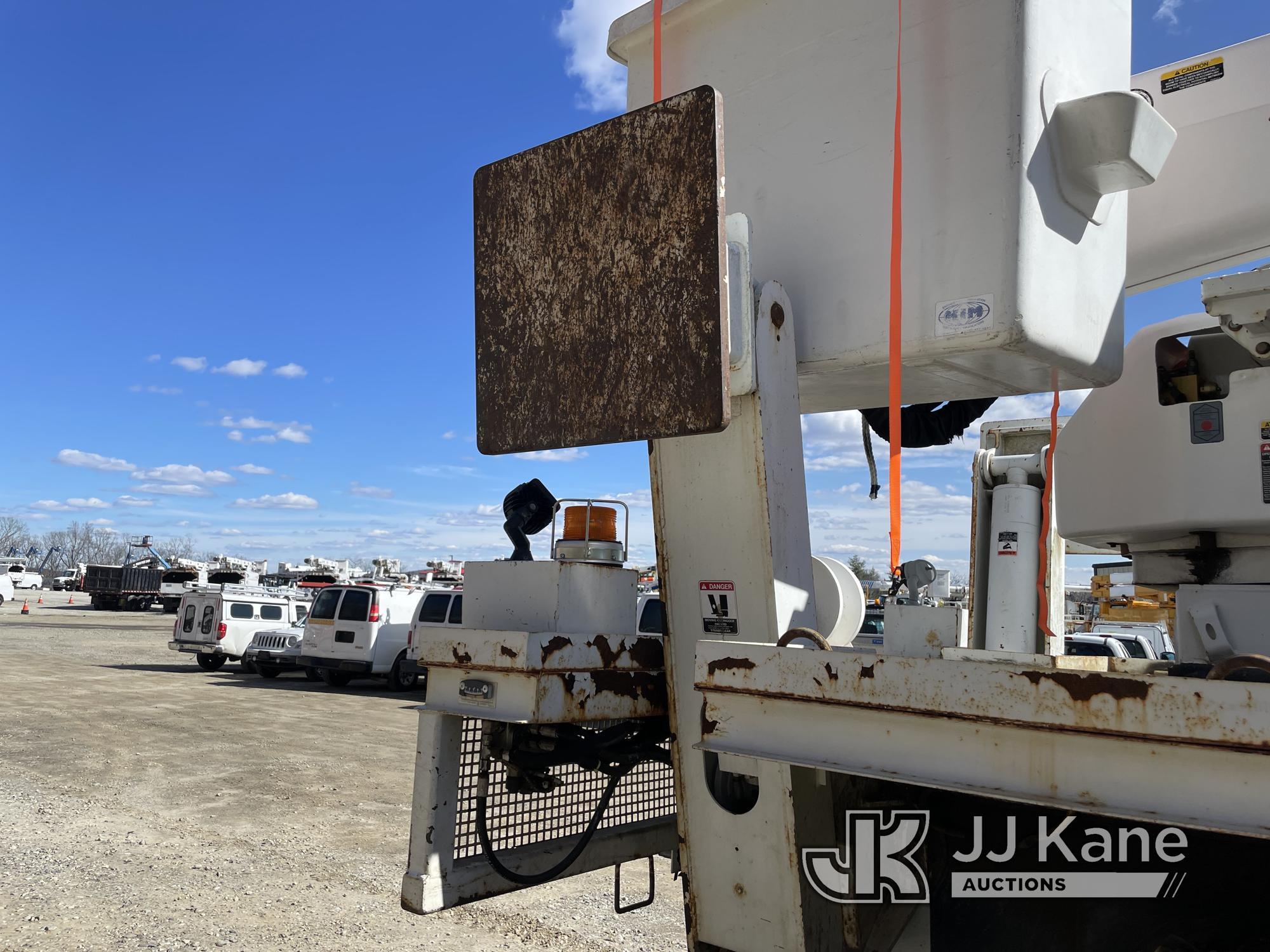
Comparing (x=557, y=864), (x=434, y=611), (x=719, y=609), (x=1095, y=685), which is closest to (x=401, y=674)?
(x=434, y=611)

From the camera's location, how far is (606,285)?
2355 millimetres

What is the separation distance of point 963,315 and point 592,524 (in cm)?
121

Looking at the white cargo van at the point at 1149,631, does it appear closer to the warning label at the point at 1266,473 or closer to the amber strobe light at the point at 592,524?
the warning label at the point at 1266,473

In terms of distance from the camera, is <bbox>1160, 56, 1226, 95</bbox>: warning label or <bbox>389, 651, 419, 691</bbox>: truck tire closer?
<bbox>1160, 56, 1226, 95</bbox>: warning label

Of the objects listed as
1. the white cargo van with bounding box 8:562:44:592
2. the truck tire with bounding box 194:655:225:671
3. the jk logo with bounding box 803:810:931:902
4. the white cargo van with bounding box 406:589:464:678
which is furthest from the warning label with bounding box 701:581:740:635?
the white cargo van with bounding box 8:562:44:592

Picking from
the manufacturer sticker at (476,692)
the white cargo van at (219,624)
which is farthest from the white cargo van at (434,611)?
the manufacturer sticker at (476,692)

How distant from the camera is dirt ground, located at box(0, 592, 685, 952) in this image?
15.6 ft

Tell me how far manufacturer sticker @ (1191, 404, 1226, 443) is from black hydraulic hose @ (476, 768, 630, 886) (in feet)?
5.84

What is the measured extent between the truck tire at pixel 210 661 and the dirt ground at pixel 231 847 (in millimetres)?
7312

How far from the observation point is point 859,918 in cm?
235

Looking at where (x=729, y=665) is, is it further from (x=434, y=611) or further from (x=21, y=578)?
(x=21, y=578)

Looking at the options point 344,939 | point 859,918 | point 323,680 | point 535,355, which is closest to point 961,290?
point 535,355

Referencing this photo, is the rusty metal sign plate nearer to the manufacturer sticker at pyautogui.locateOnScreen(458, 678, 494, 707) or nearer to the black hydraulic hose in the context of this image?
the manufacturer sticker at pyautogui.locateOnScreen(458, 678, 494, 707)

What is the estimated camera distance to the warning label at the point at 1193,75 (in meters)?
3.11
